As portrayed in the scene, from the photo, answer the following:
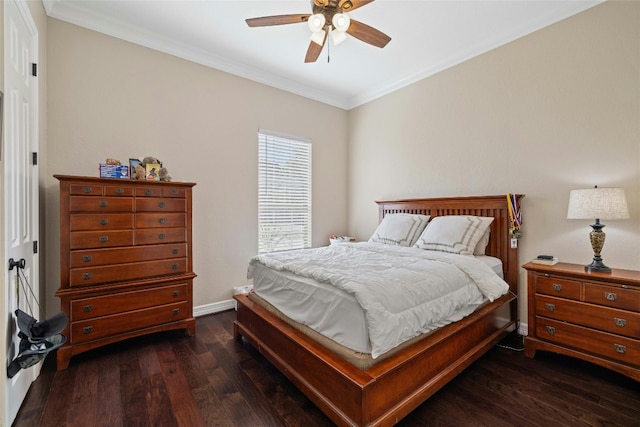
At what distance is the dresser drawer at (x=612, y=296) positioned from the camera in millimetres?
1882

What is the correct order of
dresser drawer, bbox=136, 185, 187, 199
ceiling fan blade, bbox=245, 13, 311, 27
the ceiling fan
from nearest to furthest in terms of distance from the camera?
the ceiling fan < ceiling fan blade, bbox=245, 13, 311, 27 < dresser drawer, bbox=136, 185, 187, 199

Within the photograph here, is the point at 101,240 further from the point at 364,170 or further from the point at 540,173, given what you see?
the point at 540,173

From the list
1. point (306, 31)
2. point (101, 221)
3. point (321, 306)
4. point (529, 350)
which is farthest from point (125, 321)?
point (529, 350)

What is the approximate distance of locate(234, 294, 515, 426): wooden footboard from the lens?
56.1 inches

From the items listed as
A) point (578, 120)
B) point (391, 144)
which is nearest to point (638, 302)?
point (578, 120)

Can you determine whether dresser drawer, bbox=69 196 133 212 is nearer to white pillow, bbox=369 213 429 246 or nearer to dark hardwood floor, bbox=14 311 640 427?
dark hardwood floor, bbox=14 311 640 427

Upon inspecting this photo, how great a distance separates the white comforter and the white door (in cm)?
153

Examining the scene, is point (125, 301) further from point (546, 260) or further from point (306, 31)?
point (546, 260)

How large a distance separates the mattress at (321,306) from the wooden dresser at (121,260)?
2.85 feet

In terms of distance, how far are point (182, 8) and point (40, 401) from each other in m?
3.14

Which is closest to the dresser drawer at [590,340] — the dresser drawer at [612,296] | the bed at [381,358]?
the dresser drawer at [612,296]

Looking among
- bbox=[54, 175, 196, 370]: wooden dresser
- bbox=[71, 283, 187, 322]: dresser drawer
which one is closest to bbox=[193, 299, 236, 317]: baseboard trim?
bbox=[54, 175, 196, 370]: wooden dresser

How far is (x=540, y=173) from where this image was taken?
2.66 meters

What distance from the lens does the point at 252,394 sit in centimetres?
185
